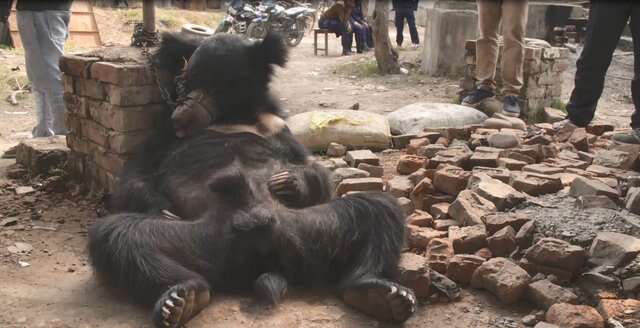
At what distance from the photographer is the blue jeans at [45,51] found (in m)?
4.94

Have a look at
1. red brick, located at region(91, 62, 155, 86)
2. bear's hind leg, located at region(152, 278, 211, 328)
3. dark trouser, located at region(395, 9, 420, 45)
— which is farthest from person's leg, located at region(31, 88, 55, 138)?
dark trouser, located at region(395, 9, 420, 45)

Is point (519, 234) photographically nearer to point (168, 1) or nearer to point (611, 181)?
point (611, 181)

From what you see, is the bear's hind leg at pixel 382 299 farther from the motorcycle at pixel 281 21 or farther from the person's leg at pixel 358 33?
the motorcycle at pixel 281 21

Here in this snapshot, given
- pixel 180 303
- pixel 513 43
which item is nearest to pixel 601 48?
pixel 513 43

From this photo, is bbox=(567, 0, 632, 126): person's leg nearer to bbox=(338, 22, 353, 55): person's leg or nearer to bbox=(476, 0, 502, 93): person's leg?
bbox=(476, 0, 502, 93): person's leg

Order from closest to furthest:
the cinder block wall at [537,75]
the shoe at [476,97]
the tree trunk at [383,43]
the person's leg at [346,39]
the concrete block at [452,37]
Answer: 1. the shoe at [476,97]
2. the cinder block wall at [537,75]
3. the concrete block at [452,37]
4. the tree trunk at [383,43]
5. the person's leg at [346,39]

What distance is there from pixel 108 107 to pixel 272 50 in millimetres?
1009

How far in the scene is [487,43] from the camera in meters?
6.00

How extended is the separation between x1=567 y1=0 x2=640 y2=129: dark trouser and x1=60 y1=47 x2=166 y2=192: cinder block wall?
3201 mm

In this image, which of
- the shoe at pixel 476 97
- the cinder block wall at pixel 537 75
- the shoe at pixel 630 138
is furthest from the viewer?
the cinder block wall at pixel 537 75

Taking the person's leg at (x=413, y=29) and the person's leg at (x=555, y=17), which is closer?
the person's leg at (x=555, y=17)

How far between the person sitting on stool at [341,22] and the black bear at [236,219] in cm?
1073

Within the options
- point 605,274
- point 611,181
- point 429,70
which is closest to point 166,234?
point 605,274

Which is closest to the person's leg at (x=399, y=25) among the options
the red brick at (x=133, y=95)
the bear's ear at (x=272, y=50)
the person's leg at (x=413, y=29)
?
the person's leg at (x=413, y=29)
